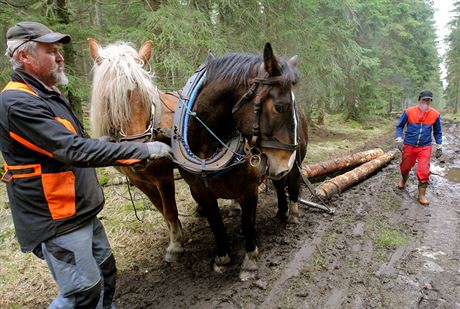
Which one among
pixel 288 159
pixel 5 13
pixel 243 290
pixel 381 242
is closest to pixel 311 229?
pixel 381 242

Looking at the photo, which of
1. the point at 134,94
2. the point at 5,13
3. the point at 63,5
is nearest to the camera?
the point at 134,94

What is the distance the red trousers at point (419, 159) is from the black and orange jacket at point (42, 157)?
5527 millimetres

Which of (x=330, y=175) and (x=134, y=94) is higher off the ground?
(x=134, y=94)

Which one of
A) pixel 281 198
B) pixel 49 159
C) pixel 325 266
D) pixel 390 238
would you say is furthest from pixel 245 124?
pixel 390 238

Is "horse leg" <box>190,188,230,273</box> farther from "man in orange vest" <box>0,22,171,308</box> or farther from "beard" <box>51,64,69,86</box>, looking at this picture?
"beard" <box>51,64,69,86</box>

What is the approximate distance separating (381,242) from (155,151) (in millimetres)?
3378

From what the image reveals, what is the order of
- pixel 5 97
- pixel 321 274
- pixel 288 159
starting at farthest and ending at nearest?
1. pixel 321 274
2. pixel 288 159
3. pixel 5 97

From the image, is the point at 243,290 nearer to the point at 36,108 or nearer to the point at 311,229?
the point at 311,229

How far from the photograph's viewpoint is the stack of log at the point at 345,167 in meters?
5.40

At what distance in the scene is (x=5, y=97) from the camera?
1682mm

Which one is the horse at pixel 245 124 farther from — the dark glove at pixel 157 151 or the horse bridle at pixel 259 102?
the dark glove at pixel 157 151

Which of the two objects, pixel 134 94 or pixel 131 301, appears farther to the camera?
pixel 131 301

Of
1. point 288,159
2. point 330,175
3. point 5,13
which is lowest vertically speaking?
point 330,175

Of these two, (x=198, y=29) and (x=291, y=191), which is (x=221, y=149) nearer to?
(x=291, y=191)
